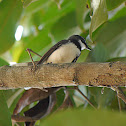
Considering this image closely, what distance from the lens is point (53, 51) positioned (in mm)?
1386

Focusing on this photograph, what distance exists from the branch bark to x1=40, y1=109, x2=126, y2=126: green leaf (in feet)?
1.29

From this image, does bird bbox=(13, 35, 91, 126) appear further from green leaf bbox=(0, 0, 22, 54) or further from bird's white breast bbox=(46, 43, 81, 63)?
green leaf bbox=(0, 0, 22, 54)

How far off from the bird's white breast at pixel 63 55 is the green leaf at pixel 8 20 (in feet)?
0.86

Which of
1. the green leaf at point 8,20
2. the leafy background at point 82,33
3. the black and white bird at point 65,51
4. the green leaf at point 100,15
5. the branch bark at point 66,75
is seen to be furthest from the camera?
the black and white bird at point 65,51

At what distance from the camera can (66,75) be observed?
732mm

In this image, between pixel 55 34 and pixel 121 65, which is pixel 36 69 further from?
pixel 55 34

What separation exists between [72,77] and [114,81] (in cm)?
14

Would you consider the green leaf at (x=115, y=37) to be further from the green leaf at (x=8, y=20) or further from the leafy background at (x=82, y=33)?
the green leaf at (x=8, y=20)

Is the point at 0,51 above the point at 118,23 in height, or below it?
below

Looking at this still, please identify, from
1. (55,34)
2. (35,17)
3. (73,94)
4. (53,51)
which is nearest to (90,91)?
(73,94)

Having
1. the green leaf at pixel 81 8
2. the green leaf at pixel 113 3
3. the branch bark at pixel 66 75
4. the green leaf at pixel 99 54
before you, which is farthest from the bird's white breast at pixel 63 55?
the branch bark at pixel 66 75

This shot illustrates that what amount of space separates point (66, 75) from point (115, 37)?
2.59 feet

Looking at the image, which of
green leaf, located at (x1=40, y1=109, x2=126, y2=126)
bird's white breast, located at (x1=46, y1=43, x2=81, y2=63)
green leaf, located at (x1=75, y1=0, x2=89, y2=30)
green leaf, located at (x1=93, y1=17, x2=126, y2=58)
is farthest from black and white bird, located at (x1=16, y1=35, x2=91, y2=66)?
green leaf, located at (x1=40, y1=109, x2=126, y2=126)

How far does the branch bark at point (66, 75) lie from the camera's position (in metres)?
0.65
